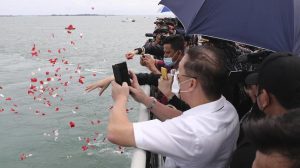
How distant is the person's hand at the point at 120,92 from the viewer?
8.05 ft

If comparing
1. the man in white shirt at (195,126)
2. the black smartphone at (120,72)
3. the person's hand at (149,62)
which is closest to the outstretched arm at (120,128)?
the man in white shirt at (195,126)

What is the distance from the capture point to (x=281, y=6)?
2.64 m

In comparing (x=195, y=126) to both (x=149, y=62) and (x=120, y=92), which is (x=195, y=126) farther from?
(x=149, y=62)

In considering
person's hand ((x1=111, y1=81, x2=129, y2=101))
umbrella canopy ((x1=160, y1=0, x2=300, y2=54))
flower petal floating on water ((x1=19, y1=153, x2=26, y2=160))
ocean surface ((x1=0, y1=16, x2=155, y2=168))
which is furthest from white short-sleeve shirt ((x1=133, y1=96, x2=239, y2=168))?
flower petal floating on water ((x1=19, y1=153, x2=26, y2=160))

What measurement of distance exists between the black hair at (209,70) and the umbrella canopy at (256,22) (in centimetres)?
54

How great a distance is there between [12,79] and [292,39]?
2536 cm

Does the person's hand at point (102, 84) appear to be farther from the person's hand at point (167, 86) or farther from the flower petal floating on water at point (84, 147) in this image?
the flower petal floating on water at point (84, 147)

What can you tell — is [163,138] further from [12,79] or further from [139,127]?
[12,79]

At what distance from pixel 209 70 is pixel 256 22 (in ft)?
2.35

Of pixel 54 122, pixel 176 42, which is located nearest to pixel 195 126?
pixel 176 42

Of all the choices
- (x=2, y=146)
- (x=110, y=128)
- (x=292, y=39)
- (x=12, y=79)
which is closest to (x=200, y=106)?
(x=110, y=128)

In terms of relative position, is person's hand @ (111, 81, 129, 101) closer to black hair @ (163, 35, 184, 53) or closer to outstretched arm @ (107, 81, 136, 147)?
outstretched arm @ (107, 81, 136, 147)

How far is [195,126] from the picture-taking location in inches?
82.6

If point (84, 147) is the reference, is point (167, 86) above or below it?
above
